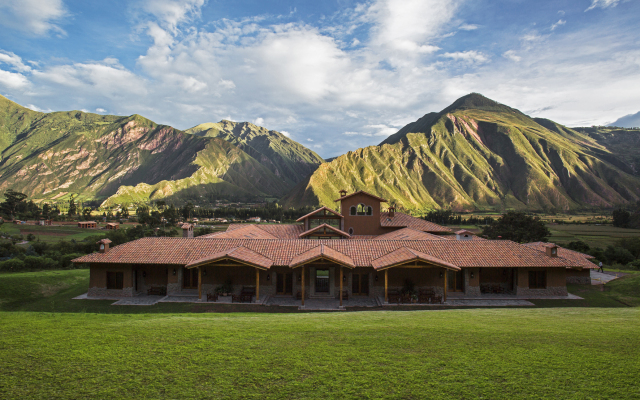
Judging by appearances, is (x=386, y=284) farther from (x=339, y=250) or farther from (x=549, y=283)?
Answer: (x=549, y=283)

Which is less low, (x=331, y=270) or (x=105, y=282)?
(x=331, y=270)

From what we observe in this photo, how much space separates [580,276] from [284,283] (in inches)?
997

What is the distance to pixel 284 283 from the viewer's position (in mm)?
23141

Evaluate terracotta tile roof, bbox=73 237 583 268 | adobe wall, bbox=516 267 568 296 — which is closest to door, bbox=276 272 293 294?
terracotta tile roof, bbox=73 237 583 268

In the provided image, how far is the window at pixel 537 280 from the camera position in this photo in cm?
2375

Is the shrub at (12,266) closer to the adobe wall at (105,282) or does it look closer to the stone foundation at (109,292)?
the adobe wall at (105,282)

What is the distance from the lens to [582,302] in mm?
22016

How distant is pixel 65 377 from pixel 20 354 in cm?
206

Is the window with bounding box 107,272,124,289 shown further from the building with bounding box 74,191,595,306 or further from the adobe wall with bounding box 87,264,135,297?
the adobe wall with bounding box 87,264,135,297

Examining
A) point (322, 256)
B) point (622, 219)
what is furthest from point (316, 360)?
point (622, 219)

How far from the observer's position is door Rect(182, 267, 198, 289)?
23.7 meters

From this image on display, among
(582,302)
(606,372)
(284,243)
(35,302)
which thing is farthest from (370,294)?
(35,302)

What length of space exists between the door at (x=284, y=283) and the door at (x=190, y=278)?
19.6 ft

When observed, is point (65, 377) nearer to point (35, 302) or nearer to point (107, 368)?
point (107, 368)
